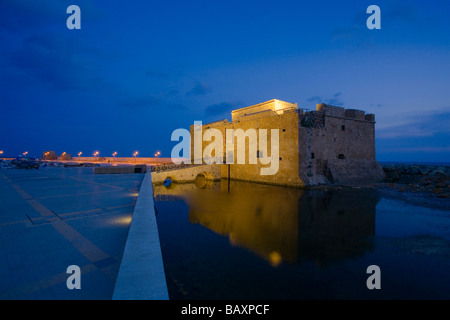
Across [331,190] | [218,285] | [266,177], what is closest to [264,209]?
[218,285]

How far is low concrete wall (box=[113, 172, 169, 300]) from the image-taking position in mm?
1933

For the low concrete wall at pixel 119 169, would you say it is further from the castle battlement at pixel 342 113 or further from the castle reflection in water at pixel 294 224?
the castle battlement at pixel 342 113

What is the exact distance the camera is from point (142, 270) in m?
2.33

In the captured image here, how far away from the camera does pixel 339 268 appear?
15.5 feet

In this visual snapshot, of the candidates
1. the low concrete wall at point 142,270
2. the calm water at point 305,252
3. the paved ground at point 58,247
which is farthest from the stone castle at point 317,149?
the low concrete wall at point 142,270

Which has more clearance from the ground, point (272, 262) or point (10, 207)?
point (10, 207)

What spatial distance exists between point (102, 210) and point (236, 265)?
14.2 feet

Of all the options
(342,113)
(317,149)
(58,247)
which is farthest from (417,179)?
(58,247)

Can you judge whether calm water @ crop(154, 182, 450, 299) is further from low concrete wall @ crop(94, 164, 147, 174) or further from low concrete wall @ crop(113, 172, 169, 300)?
low concrete wall @ crop(94, 164, 147, 174)

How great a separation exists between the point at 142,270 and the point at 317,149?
59.2 feet

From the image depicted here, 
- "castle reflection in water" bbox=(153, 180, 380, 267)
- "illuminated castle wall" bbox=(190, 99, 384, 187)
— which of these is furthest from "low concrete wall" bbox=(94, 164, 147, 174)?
"illuminated castle wall" bbox=(190, 99, 384, 187)

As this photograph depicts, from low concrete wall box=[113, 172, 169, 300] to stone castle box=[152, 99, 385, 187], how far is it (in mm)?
15427

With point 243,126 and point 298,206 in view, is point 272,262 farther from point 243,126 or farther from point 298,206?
point 243,126

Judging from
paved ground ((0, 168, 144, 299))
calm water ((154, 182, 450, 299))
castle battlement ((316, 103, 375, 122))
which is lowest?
calm water ((154, 182, 450, 299))
